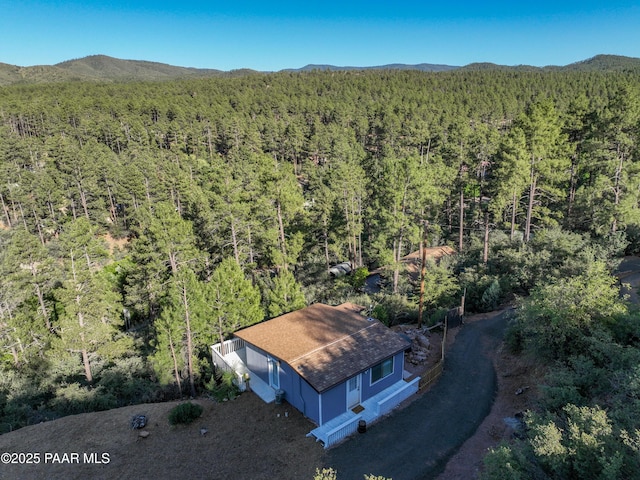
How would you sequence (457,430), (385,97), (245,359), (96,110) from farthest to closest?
(385,97)
(96,110)
(245,359)
(457,430)

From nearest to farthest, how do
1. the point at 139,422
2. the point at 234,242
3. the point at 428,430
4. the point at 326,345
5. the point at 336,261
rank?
the point at 428,430 < the point at 139,422 < the point at 326,345 < the point at 234,242 < the point at 336,261

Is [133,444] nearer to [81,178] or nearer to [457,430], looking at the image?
[457,430]

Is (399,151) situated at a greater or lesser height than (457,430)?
greater

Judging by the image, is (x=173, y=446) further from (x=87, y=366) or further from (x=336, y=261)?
(x=336, y=261)

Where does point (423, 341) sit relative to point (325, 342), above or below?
below

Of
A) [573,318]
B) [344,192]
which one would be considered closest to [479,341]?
[573,318]

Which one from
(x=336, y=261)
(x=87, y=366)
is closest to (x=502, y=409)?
(x=87, y=366)

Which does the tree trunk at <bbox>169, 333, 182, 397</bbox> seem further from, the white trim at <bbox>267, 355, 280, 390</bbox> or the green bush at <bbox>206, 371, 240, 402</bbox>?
the white trim at <bbox>267, 355, 280, 390</bbox>
